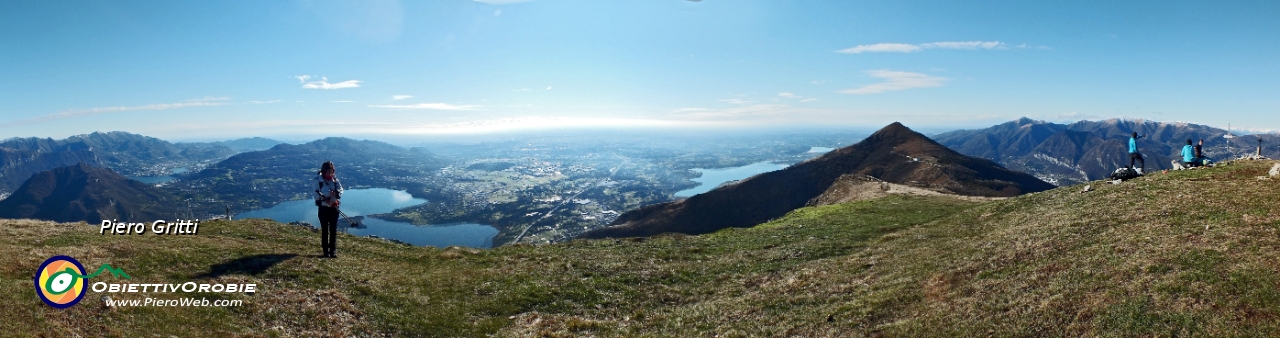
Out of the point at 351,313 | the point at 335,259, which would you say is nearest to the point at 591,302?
the point at 351,313

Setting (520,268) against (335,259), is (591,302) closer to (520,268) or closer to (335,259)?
(520,268)

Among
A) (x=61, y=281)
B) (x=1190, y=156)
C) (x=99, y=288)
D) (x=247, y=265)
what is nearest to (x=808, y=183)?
(x=1190, y=156)

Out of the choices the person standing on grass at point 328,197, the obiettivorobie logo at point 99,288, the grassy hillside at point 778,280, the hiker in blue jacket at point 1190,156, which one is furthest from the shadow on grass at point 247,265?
the hiker in blue jacket at point 1190,156

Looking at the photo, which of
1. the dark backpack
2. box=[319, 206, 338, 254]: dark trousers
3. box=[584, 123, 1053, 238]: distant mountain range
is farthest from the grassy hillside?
box=[584, 123, 1053, 238]: distant mountain range

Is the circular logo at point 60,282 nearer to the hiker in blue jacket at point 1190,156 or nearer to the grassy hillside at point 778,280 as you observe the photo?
the grassy hillside at point 778,280

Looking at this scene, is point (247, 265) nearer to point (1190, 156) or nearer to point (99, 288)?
point (99, 288)

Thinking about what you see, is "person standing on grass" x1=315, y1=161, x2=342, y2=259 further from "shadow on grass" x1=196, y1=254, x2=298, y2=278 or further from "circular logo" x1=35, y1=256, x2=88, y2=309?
"circular logo" x1=35, y1=256, x2=88, y2=309
